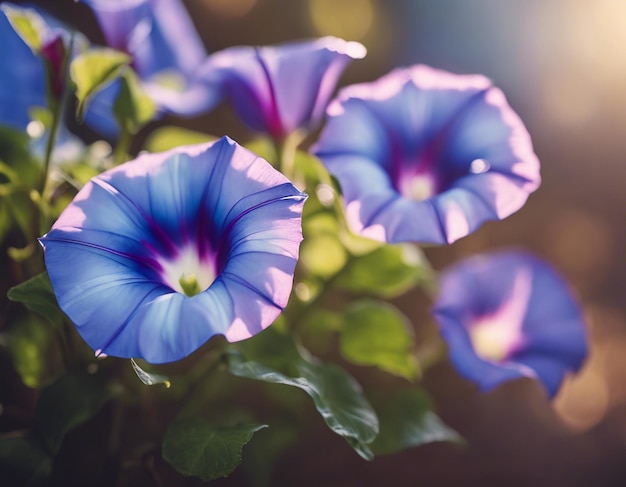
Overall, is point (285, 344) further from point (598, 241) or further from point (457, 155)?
point (598, 241)

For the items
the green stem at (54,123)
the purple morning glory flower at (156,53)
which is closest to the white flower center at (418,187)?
the purple morning glory flower at (156,53)

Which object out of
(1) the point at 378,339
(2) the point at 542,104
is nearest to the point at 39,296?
(1) the point at 378,339

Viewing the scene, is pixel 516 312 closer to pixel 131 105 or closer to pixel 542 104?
pixel 131 105

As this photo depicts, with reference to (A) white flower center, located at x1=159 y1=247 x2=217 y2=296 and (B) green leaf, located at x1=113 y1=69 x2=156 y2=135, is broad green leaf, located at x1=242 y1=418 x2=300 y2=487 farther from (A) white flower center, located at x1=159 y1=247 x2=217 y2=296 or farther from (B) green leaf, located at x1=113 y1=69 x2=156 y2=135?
(B) green leaf, located at x1=113 y1=69 x2=156 y2=135

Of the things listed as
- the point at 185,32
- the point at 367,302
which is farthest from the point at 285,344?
the point at 185,32

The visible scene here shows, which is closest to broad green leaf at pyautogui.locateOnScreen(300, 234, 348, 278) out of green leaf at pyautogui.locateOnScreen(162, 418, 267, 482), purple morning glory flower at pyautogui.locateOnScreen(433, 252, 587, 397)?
purple morning glory flower at pyautogui.locateOnScreen(433, 252, 587, 397)
